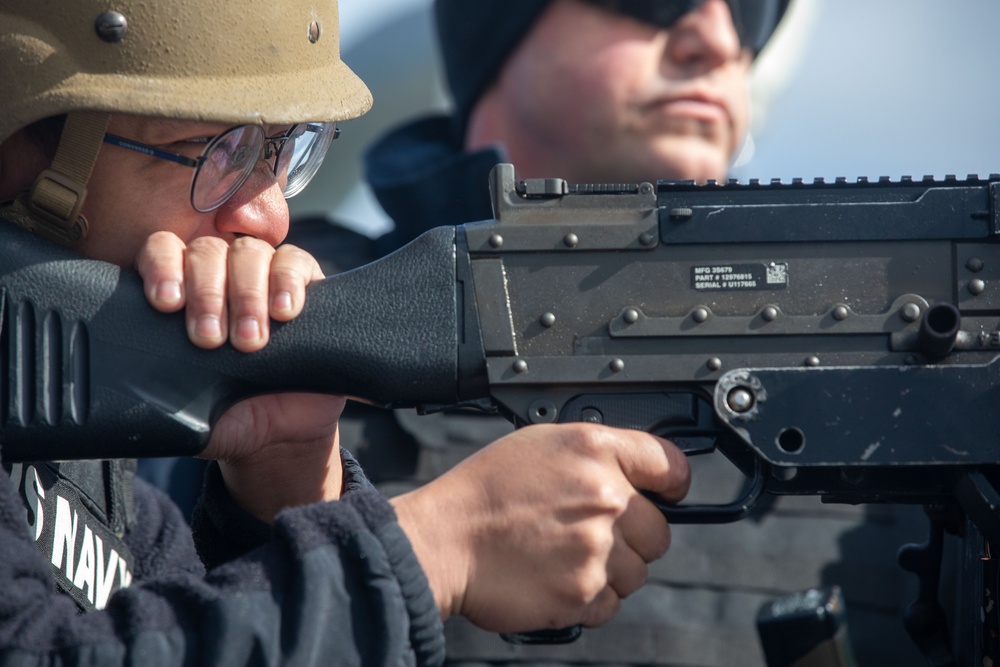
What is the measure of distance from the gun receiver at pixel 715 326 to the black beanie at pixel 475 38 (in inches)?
75.1

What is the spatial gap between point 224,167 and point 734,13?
1.98 m

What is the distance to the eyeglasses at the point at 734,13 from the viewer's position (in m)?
3.46

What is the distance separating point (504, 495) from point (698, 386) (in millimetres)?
367

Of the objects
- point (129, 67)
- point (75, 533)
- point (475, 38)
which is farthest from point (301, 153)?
point (475, 38)

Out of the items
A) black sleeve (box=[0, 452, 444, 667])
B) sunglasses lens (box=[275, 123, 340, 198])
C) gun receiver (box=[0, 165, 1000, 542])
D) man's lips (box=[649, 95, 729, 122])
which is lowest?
black sleeve (box=[0, 452, 444, 667])

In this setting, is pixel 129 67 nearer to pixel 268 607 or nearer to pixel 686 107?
pixel 268 607

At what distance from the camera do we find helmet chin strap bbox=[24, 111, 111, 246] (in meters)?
1.94

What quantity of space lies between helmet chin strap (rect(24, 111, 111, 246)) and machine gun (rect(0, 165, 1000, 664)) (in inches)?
4.0

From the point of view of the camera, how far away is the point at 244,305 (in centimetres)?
184

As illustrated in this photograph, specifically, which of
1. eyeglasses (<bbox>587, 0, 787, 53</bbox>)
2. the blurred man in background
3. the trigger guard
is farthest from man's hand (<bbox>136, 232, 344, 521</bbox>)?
eyeglasses (<bbox>587, 0, 787, 53</bbox>)

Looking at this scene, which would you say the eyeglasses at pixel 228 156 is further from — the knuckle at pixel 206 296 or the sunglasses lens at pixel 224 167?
the knuckle at pixel 206 296

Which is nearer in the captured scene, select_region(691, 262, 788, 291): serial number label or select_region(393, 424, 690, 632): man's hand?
select_region(393, 424, 690, 632): man's hand

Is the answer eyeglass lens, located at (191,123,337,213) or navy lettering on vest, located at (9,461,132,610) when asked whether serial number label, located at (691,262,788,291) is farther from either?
navy lettering on vest, located at (9,461,132,610)

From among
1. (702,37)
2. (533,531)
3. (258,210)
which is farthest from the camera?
(702,37)
